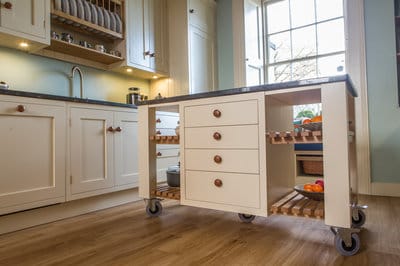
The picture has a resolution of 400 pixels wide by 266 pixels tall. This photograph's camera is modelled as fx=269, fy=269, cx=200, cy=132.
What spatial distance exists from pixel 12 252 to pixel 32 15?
1615 mm

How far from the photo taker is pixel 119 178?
2.23 meters

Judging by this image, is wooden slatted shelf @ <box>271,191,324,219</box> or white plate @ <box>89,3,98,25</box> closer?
wooden slatted shelf @ <box>271,191,324,219</box>

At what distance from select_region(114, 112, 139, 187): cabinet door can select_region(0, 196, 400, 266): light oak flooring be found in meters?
0.43

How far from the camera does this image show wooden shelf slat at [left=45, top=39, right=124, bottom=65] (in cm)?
227

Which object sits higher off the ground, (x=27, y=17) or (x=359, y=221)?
(x=27, y=17)

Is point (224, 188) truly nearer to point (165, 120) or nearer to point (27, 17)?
point (165, 120)

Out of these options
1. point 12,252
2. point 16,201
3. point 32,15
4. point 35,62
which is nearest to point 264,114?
point 12,252

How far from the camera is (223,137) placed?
1.49 m

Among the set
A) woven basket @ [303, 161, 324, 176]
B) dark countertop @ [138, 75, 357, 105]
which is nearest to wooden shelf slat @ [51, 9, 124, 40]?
dark countertop @ [138, 75, 357, 105]

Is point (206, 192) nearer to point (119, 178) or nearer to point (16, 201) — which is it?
point (119, 178)

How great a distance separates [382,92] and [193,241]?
2.25 meters

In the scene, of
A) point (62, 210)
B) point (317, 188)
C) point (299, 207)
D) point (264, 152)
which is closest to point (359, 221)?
point (317, 188)

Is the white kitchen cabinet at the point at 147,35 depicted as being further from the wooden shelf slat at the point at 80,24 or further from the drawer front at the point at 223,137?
the drawer front at the point at 223,137

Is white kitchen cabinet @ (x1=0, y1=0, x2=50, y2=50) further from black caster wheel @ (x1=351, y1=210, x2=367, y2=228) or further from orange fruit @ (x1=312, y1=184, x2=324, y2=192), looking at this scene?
black caster wheel @ (x1=351, y1=210, x2=367, y2=228)
